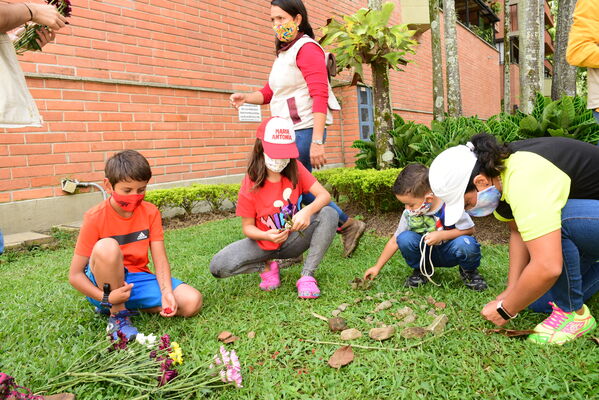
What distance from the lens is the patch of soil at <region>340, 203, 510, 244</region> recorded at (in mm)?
4145

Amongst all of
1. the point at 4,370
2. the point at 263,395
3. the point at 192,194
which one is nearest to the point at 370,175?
the point at 192,194

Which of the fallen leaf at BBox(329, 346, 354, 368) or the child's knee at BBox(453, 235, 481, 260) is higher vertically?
the child's knee at BBox(453, 235, 481, 260)

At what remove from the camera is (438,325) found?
2.16 meters

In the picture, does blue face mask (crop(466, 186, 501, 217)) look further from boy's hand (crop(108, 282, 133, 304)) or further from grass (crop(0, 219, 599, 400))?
boy's hand (crop(108, 282, 133, 304))

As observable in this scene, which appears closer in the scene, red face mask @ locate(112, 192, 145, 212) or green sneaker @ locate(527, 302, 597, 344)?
green sneaker @ locate(527, 302, 597, 344)

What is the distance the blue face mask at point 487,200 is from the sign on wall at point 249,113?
251 inches

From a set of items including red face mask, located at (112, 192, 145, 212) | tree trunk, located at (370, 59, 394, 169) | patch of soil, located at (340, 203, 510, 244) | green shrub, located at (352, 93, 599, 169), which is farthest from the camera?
tree trunk, located at (370, 59, 394, 169)

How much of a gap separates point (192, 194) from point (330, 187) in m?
1.94

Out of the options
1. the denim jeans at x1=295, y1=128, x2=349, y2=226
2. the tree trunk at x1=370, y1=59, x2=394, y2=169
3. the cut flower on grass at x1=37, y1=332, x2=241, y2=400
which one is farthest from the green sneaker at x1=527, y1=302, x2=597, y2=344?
the tree trunk at x1=370, y1=59, x2=394, y2=169

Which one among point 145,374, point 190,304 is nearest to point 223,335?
point 190,304

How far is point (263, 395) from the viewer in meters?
1.73

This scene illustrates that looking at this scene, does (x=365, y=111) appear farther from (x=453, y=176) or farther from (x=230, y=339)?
(x=230, y=339)

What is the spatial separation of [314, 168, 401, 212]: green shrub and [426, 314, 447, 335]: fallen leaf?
2.56m

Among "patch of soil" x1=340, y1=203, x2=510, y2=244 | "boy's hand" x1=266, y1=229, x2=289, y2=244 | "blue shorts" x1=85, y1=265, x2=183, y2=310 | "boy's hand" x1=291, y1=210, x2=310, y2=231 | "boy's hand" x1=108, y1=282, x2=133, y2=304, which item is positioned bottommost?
"patch of soil" x1=340, y1=203, x2=510, y2=244
